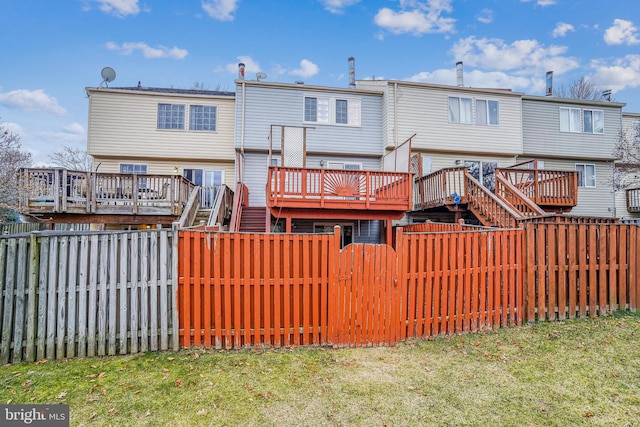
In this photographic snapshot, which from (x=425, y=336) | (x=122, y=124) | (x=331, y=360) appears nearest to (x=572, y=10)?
(x=425, y=336)

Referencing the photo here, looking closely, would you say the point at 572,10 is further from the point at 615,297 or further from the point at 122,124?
the point at 122,124

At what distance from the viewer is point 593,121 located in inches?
631

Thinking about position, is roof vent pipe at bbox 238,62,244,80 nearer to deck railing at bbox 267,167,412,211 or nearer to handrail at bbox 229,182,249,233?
handrail at bbox 229,182,249,233

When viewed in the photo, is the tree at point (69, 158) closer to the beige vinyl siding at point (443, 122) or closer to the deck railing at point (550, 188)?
the beige vinyl siding at point (443, 122)

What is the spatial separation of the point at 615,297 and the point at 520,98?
12.7 meters

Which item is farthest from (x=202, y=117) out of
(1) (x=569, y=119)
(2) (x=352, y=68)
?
(1) (x=569, y=119)

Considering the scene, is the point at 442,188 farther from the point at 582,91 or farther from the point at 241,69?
the point at 582,91

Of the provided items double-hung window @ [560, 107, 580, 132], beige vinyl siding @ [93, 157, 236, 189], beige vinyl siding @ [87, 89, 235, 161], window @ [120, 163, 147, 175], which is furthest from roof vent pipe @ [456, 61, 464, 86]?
window @ [120, 163, 147, 175]

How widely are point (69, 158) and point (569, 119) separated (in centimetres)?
3808

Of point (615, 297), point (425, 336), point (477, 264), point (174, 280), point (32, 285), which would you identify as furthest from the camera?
point (615, 297)

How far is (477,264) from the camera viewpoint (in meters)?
5.23

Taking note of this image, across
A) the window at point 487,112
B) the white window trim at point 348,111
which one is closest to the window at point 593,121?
the window at point 487,112

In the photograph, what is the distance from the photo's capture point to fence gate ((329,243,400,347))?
14.9 ft

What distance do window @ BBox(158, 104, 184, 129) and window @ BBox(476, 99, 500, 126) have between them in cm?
1469
